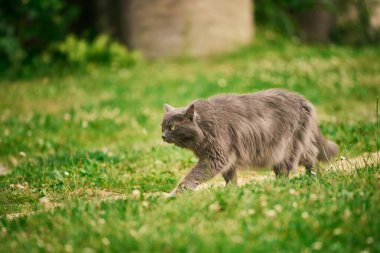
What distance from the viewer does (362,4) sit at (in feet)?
79.2

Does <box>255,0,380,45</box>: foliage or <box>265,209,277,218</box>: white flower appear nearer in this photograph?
<box>265,209,277,218</box>: white flower

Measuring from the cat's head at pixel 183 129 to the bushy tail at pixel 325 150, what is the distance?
75.0 inches

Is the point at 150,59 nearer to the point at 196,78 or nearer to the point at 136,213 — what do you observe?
the point at 196,78

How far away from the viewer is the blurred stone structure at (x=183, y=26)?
19062mm

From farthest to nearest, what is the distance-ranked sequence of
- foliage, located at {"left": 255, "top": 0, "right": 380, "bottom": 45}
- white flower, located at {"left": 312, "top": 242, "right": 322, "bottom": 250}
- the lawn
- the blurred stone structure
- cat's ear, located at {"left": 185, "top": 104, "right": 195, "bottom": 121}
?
foliage, located at {"left": 255, "top": 0, "right": 380, "bottom": 45} → the blurred stone structure → cat's ear, located at {"left": 185, "top": 104, "right": 195, "bottom": 121} → the lawn → white flower, located at {"left": 312, "top": 242, "right": 322, "bottom": 250}

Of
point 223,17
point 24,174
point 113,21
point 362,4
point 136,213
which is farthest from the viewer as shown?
point 362,4

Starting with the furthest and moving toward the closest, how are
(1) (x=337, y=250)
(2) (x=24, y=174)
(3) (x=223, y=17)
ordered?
(3) (x=223, y=17) < (2) (x=24, y=174) < (1) (x=337, y=250)

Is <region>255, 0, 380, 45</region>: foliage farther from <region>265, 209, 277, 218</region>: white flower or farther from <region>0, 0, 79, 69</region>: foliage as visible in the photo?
<region>265, 209, 277, 218</region>: white flower

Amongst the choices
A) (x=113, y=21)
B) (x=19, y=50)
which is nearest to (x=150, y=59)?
(x=113, y=21)

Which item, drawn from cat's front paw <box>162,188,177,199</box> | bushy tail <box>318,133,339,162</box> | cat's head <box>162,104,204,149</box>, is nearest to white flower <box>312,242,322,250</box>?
cat's front paw <box>162,188,177,199</box>

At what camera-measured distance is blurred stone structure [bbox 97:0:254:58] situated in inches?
750

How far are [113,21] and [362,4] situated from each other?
10.1 metres

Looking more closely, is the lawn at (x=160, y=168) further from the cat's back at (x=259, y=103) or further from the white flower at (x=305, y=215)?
the cat's back at (x=259, y=103)

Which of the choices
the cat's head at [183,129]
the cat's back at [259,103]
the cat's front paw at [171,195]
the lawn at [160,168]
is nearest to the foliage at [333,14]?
the lawn at [160,168]
